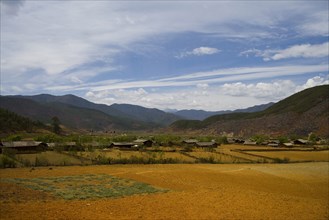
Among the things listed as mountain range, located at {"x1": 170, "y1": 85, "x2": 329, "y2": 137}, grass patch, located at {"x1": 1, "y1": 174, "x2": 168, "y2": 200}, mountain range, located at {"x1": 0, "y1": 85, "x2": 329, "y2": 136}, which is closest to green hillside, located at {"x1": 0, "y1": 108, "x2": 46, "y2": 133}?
grass patch, located at {"x1": 1, "y1": 174, "x2": 168, "y2": 200}

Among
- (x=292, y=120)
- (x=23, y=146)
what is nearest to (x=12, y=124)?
(x=23, y=146)

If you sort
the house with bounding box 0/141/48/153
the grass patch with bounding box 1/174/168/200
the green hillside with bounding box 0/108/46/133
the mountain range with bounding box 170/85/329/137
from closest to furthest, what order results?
the grass patch with bounding box 1/174/168/200 < the house with bounding box 0/141/48/153 < the green hillside with bounding box 0/108/46/133 < the mountain range with bounding box 170/85/329/137

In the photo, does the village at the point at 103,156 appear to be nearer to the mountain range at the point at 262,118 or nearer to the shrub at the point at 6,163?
the shrub at the point at 6,163

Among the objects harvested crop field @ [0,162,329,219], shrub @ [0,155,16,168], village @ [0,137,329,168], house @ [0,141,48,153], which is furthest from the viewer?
house @ [0,141,48,153]

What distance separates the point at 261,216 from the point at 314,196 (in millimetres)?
7353

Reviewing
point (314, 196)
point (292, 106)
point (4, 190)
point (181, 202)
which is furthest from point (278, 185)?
point (292, 106)

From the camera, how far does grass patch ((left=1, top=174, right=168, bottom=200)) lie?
53.7 feet

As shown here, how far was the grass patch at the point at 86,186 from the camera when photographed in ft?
53.7

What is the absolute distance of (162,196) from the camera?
17.0 meters

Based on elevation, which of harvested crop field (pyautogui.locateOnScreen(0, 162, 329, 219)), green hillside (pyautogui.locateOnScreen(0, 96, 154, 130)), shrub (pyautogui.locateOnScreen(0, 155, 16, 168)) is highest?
green hillside (pyautogui.locateOnScreen(0, 96, 154, 130))

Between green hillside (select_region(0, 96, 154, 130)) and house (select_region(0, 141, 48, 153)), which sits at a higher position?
green hillside (select_region(0, 96, 154, 130))

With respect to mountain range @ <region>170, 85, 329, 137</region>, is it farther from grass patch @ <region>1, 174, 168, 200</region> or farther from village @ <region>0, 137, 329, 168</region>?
grass patch @ <region>1, 174, 168, 200</region>

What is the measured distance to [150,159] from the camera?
109ft

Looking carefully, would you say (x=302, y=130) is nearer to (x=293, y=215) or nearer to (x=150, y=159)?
(x=150, y=159)
